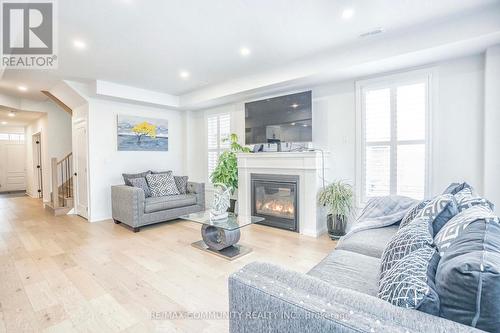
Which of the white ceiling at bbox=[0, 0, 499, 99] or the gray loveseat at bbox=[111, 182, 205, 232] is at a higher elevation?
the white ceiling at bbox=[0, 0, 499, 99]

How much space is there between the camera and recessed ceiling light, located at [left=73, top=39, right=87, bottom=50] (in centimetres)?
294

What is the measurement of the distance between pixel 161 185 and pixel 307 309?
4240 mm

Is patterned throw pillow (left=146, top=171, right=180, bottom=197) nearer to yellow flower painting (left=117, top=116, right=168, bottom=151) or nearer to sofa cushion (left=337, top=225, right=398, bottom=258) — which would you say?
yellow flower painting (left=117, top=116, right=168, bottom=151)

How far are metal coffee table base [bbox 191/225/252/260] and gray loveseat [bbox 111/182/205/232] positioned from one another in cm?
128

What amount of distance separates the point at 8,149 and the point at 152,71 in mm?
8572

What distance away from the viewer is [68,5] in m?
2.26

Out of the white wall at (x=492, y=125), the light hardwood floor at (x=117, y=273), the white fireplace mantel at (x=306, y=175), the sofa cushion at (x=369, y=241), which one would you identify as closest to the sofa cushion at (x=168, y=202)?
the light hardwood floor at (x=117, y=273)

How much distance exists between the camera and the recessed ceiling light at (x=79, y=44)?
294cm

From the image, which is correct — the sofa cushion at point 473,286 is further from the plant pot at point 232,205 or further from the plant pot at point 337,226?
the plant pot at point 232,205

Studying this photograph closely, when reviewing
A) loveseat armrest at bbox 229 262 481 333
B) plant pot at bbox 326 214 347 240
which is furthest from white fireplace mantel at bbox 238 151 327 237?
loveseat armrest at bbox 229 262 481 333

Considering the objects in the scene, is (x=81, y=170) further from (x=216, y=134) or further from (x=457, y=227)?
(x=457, y=227)

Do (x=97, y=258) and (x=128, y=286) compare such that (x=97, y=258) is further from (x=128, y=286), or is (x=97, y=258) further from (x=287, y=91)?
(x=287, y=91)

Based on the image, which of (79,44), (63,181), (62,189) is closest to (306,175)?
(79,44)

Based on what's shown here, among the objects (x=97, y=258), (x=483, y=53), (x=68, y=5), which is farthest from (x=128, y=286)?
(x=483, y=53)
